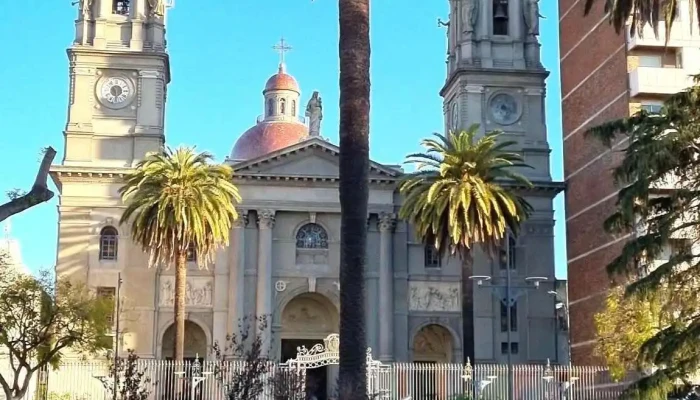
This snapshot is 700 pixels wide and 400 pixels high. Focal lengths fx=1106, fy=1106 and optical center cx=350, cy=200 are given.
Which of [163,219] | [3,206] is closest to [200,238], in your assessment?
[163,219]

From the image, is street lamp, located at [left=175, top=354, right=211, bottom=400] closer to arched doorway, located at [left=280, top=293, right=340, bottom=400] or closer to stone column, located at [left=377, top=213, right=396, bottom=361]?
stone column, located at [left=377, top=213, right=396, bottom=361]

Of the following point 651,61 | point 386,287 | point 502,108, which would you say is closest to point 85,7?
point 386,287

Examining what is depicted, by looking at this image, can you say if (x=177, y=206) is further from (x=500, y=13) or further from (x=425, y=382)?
(x=500, y=13)

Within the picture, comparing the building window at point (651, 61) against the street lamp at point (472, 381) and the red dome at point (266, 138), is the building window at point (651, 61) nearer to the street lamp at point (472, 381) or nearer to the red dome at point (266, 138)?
the street lamp at point (472, 381)

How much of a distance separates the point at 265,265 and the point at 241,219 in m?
2.50

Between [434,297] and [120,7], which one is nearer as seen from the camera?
[434,297]

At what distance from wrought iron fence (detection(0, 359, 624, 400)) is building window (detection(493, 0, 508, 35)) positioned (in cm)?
2101

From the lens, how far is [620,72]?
4534cm

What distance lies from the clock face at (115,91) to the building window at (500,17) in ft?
62.2

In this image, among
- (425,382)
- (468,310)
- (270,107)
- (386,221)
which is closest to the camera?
(425,382)

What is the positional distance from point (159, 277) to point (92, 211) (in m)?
4.41

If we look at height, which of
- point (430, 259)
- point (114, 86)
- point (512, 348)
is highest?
point (114, 86)

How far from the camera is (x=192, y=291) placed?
5238 cm

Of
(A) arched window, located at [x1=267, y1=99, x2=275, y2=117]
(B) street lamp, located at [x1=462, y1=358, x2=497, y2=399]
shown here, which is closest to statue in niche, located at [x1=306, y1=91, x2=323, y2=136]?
(A) arched window, located at [x1=267, y1=99, x2=275, y2=117]
